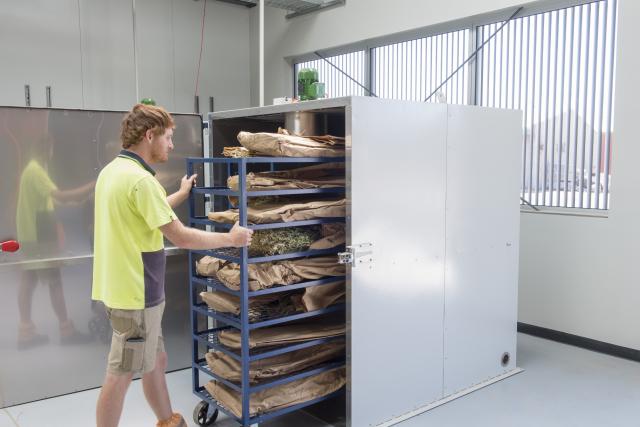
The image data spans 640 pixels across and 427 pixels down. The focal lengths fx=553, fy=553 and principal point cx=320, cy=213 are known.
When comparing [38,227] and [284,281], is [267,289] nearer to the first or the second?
[284,281]

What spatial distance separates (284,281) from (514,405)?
149 centimetres

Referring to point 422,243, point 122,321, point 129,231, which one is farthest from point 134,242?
point 422,243

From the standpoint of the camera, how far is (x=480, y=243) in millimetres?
3248

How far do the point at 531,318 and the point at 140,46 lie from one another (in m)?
4.67

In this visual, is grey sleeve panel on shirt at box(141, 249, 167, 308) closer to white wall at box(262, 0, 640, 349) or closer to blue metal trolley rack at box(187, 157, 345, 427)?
blue metal trolley rack at box(187, 157, 345, 427)

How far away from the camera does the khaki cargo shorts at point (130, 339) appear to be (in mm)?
2268

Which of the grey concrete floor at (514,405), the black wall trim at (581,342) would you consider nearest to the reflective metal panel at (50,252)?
the grey concrete floor at (514,405)

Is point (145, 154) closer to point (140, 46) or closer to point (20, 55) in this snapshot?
point (20, 55)

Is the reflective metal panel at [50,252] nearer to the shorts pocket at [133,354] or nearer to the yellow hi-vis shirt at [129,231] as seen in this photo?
the yellow hi-vis shirt at [129,231]

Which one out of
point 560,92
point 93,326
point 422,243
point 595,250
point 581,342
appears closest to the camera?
point 422,243

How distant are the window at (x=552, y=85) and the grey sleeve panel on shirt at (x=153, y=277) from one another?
10.1 ft

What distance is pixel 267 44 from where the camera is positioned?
676cm

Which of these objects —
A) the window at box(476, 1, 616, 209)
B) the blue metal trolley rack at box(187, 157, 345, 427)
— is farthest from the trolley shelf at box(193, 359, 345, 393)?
the window at box(476, 1, 616, 209)

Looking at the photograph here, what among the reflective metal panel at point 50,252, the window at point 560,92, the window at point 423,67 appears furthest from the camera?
the window at point 423,67
